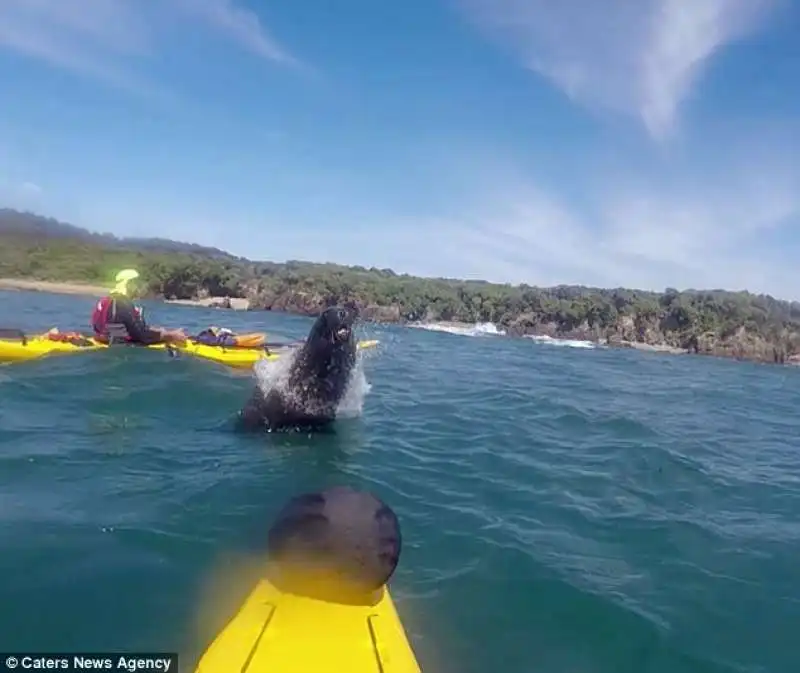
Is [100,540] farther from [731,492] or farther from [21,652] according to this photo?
[731,492]

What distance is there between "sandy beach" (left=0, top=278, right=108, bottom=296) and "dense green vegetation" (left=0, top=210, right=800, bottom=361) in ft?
5.33

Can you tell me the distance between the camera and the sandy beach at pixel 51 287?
140 ft

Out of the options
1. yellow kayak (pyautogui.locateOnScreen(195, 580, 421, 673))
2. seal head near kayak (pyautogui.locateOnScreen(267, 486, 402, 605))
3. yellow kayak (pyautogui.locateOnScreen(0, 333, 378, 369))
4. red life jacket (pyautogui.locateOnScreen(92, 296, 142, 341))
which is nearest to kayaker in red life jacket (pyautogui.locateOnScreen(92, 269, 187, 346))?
red life jacket (pyautogui.locateOnScreen(92, 296, 142, 341))

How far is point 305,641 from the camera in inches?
94.5

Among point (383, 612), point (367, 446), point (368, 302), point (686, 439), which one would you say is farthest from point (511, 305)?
point (383, 612)

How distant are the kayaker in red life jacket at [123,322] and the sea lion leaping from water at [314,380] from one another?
20.2ft

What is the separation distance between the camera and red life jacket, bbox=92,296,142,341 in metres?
14.6

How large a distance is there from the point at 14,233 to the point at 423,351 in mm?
42718

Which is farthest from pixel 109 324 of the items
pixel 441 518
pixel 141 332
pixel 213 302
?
pixel 213 302

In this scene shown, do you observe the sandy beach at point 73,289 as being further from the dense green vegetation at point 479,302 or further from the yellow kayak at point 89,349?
the yellow kayak at point 89,349

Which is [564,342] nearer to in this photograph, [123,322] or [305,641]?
[123,322]

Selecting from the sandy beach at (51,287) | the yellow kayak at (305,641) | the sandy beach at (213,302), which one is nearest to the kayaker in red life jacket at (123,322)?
the yellow kayak at (305,641)

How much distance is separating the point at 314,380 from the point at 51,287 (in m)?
40.9

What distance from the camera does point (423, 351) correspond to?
25016 mm
